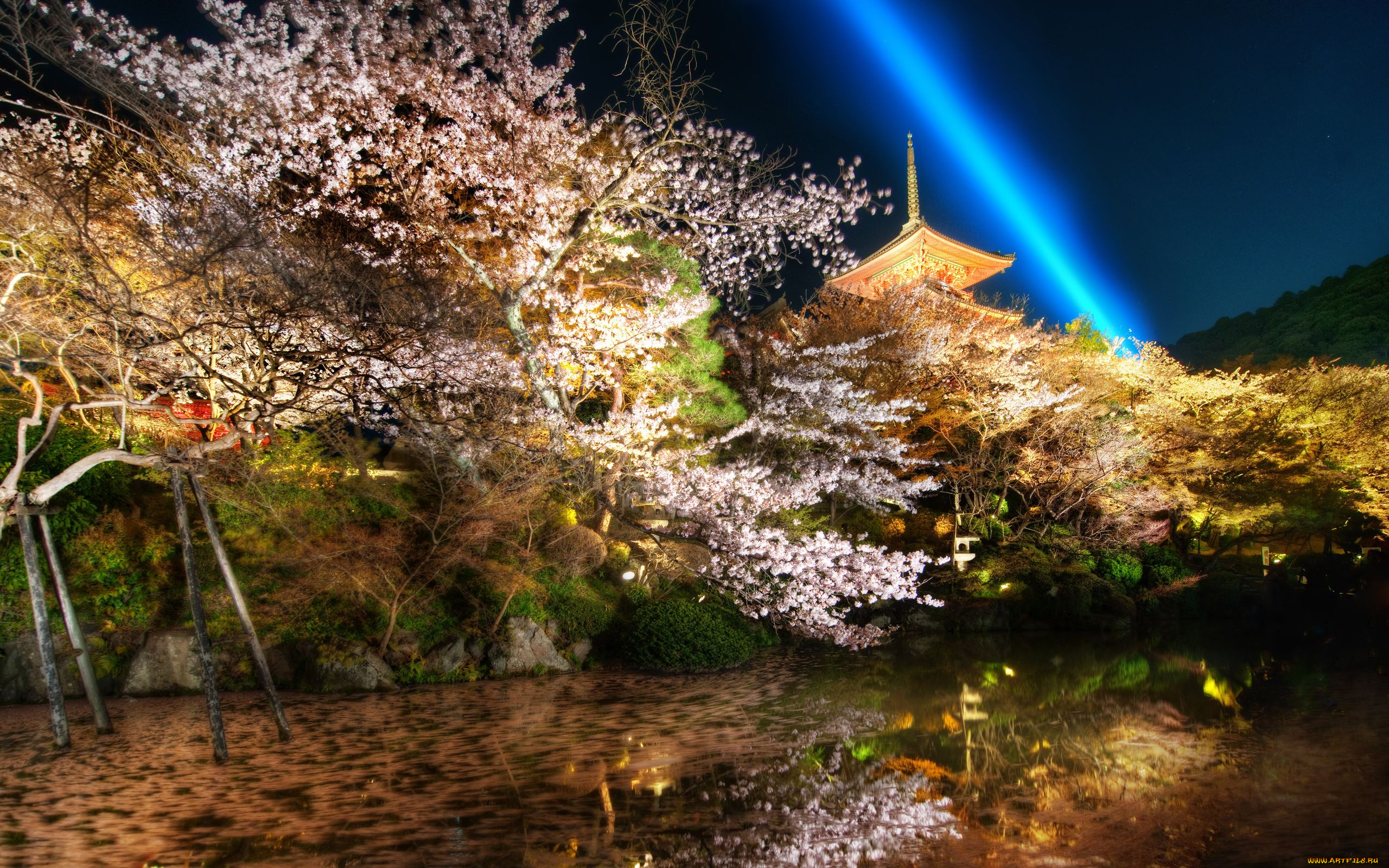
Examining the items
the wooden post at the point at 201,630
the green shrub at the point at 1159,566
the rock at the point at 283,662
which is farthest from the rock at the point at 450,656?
the green shrub at the point at 1159,566

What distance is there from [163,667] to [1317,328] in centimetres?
4354

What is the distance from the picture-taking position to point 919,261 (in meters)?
28.0

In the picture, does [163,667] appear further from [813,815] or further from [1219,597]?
[1219,597]

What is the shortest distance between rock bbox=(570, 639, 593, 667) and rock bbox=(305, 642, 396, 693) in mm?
2685

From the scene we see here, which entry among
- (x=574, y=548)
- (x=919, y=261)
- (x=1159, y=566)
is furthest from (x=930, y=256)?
(x=574, y=548)

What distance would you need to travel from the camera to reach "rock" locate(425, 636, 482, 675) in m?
10.2

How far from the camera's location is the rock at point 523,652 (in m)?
10.5

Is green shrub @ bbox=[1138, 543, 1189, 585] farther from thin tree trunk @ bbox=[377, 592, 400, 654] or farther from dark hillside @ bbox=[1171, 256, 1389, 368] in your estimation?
thin tree trunk @ bbox=[377, 592, 400, 654]

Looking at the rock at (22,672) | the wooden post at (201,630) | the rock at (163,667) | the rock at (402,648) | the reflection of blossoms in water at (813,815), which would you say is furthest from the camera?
the rock at (402,648)

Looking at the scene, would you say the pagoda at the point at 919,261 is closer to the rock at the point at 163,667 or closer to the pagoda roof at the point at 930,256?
the pagoda roof at the point at 930,256

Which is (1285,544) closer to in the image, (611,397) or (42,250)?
(611,397)

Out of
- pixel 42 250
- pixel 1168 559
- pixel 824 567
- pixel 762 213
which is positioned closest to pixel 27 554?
pixel 42 250

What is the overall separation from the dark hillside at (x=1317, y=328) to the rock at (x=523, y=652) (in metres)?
25.2

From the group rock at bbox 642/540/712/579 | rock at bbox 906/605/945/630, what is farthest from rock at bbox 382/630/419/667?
rock at bbox 906/605/945/630
